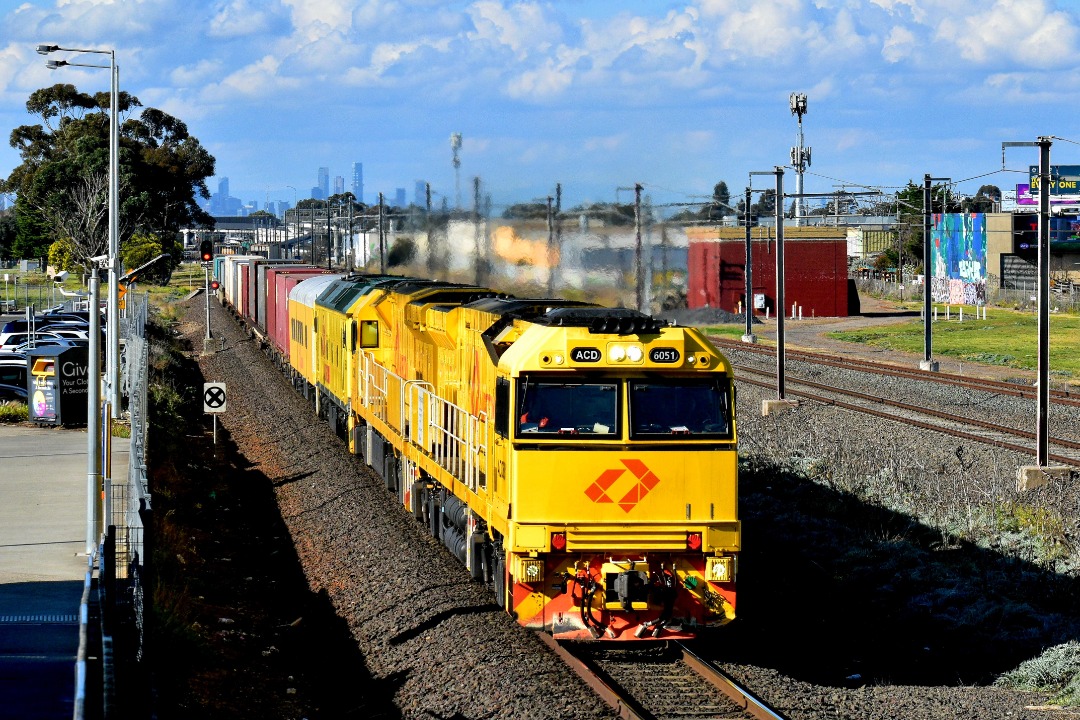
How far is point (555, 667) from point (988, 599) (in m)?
5.33

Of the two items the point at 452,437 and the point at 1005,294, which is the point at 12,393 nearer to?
the point at 452,437

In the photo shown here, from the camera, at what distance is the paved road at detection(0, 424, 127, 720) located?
483 inches

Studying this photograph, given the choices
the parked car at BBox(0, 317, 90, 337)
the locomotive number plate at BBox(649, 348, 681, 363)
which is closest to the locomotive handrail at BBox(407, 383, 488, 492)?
the locomotive number plate at BBox(649, 348, 681, 363)

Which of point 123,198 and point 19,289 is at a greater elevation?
point 123,198

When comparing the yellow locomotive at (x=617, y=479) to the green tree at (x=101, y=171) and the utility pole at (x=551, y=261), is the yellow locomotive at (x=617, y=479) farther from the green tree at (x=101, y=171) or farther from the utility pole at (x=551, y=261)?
the green tree at (x=101, y=171)

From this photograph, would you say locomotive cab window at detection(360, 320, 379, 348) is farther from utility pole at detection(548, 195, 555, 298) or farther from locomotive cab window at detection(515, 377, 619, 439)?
locomotive cab window at detection(515, 377, 619, 439)

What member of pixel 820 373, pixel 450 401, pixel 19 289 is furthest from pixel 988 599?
pixel 19 289

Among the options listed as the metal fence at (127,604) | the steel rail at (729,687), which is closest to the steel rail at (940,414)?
the steel rail at (729,687)

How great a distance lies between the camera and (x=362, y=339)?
82.3 feet

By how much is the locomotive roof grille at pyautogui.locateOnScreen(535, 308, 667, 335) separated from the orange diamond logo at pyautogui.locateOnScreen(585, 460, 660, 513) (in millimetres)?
1292

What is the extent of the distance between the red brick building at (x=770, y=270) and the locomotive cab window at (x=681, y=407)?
172 feet

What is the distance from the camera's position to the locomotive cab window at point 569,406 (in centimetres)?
1305

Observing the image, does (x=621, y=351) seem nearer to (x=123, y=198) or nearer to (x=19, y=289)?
(x=123, y=198)

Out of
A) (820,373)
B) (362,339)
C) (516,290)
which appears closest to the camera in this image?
(362,339)
